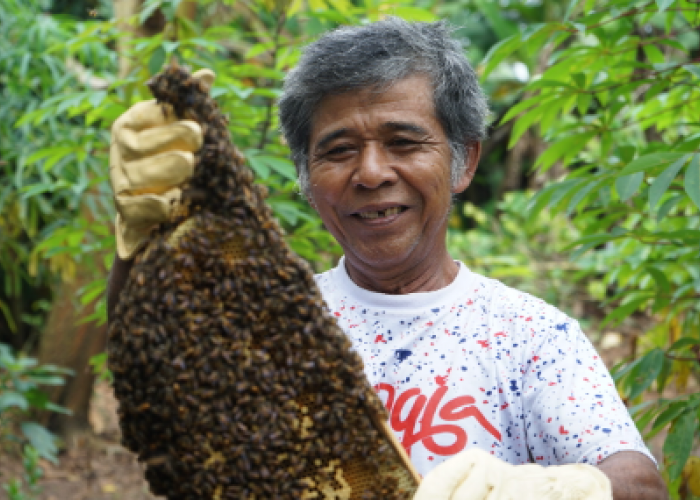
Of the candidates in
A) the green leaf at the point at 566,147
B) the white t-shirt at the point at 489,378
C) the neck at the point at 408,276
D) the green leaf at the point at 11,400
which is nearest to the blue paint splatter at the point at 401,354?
the white t-shirt at the point at 489,378

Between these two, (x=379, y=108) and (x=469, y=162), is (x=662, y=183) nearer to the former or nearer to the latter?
(x=469, y=162)

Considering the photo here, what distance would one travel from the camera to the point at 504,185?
41.5ft

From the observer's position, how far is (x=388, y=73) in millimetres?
2180

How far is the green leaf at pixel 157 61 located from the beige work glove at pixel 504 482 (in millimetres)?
2446

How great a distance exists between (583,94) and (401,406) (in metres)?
1.57

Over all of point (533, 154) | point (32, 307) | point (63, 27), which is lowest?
point (32, 307)

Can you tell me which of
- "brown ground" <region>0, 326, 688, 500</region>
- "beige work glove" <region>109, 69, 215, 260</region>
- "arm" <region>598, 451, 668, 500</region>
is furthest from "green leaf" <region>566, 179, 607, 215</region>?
"brown ground" <region>0, 326, 688, 500</region>

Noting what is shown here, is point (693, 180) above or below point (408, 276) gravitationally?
above

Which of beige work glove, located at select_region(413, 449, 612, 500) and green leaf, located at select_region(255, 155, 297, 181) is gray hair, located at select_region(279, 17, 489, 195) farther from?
beige work glove, located at select_region(413, 449, 612, 500)

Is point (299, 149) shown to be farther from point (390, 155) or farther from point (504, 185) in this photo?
point (504, 185)

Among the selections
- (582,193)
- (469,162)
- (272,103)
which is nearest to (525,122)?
(582,193)

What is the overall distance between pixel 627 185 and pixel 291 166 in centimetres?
156

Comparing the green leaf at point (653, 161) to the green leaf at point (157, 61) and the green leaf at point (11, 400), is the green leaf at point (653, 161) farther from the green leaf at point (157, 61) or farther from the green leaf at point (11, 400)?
the green leaf at point (11, 400)

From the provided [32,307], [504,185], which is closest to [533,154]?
[504,185]
